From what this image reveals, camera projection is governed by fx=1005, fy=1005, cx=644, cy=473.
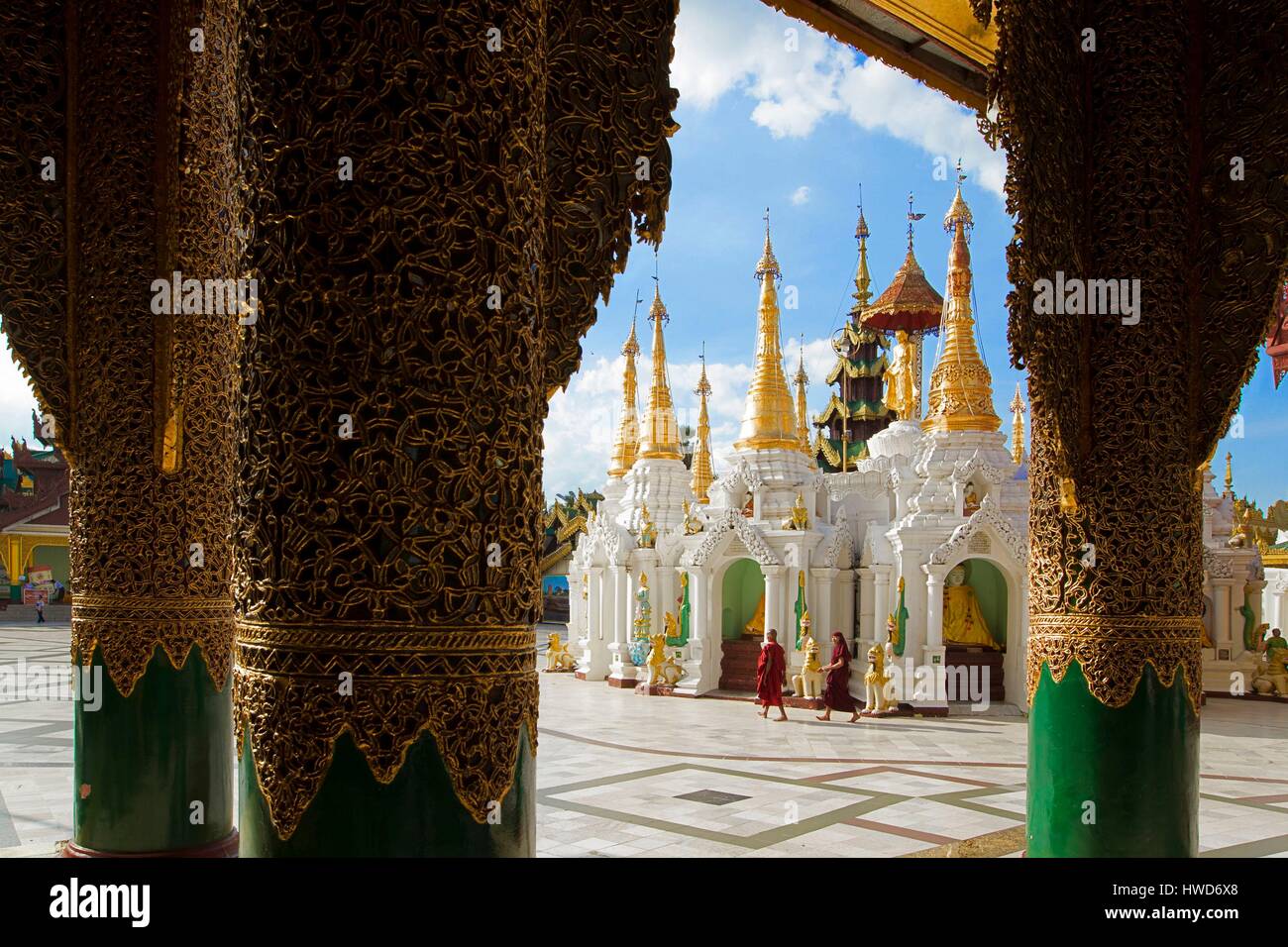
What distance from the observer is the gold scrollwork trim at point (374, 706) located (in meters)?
2.13

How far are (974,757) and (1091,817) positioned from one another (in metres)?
7.07

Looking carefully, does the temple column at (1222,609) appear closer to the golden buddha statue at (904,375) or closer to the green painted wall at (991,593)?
the green painted wall at (991,593)

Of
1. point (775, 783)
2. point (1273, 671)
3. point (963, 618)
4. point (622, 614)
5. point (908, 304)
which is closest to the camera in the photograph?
point (775, 783)

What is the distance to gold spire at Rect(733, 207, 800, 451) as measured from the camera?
61.5 feet

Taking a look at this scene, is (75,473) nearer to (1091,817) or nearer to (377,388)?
(377,388)

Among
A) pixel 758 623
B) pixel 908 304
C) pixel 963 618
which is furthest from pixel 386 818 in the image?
pixel 908 304

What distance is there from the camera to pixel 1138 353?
429 centimetres

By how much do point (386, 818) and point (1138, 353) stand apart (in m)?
3.65

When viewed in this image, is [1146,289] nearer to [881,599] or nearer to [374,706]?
[374,706]

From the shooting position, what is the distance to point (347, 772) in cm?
212

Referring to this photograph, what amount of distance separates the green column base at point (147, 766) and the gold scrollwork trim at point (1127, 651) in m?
4.03

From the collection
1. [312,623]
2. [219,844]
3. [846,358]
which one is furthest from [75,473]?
[846,358]

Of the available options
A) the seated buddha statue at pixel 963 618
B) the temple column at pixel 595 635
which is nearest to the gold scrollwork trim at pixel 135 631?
the seated buddha statue at pixel 963 618

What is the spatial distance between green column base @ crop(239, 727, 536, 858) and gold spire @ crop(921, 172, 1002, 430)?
16206 millimetres
